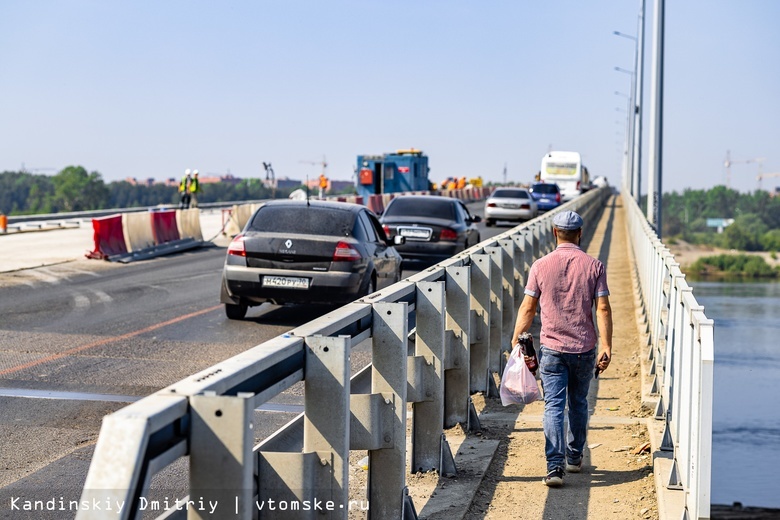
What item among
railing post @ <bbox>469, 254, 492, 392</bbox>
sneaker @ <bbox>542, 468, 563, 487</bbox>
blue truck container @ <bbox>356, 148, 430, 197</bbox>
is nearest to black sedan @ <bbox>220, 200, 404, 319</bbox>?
railing post @ <bbox>469, 254, 492, 392</bbox>

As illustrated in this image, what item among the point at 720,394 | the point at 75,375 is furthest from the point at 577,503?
the point at 720,394

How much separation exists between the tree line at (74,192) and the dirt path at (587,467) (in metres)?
149

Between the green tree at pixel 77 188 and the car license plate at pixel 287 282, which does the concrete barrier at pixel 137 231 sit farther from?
the green tree at pixel 77 188

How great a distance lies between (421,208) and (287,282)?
9.76m

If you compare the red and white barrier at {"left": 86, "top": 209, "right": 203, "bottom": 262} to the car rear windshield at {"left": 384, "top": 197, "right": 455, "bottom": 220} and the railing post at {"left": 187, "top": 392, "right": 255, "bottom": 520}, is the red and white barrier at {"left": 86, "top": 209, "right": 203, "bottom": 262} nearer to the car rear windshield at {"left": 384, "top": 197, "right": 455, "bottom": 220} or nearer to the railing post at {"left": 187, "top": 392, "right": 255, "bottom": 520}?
the car rear windshield at {"left": 384, "top": 197, "right": 455, "bottom": 220}

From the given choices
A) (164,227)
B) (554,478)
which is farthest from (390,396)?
(164,227)

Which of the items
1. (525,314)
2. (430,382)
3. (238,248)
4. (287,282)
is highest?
(525,314)

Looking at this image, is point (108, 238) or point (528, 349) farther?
point (108, 238)

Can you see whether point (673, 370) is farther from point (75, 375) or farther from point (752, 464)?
point (752, 464)

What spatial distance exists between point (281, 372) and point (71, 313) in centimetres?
1185

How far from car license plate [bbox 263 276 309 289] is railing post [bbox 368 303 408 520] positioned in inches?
329

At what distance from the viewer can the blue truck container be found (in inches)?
2476

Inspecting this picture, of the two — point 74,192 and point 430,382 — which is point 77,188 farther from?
point 430,382

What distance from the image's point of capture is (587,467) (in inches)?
312
